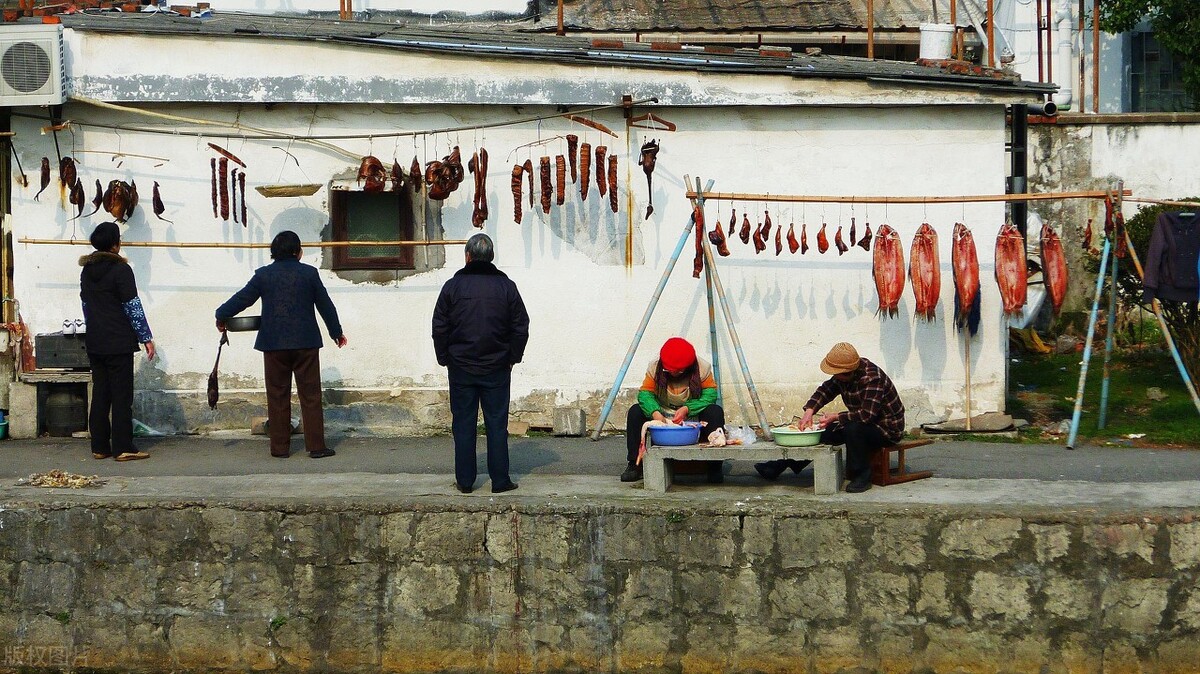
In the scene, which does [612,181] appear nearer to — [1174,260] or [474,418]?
[474,418]

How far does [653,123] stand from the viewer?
38.5 feet

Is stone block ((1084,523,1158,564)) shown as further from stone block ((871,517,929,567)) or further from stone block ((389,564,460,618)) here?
stone block ((389,564,460,618))

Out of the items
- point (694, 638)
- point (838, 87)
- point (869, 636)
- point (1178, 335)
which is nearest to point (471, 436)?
point (694, 638)

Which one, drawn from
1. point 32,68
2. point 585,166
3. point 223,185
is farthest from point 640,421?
point 32,68

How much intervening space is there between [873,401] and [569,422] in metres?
3.57

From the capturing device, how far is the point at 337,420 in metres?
11.9

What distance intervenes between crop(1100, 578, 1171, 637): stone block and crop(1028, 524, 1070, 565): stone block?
35cm

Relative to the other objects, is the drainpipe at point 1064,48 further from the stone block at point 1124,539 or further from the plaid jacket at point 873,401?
the stone block at point 1124,539

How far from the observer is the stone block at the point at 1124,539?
7922 millimetres

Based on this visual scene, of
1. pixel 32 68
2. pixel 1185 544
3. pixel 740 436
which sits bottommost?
pixel 1185 544

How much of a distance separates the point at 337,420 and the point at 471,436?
343 centimetres

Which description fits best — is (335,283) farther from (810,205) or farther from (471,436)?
(810,205)

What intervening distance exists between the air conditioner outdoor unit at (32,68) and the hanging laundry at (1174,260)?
9.34m

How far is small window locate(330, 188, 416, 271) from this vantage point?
1190 centimetres
